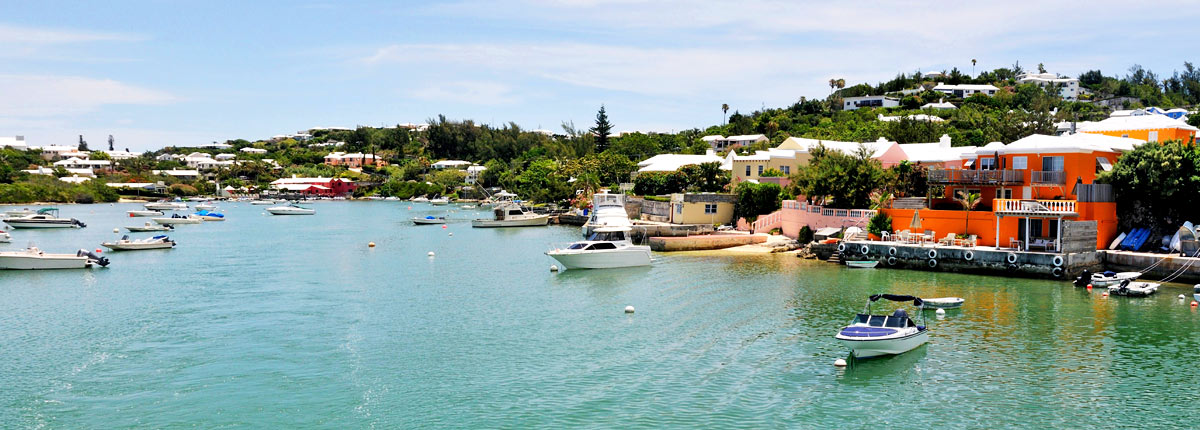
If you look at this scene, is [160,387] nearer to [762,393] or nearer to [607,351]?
[607,351]

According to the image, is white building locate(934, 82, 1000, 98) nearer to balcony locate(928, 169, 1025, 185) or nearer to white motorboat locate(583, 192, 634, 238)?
balcony locate(928, 169, 1025, 185)

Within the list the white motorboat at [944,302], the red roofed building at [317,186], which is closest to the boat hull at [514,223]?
the white motorboat at [944,302]

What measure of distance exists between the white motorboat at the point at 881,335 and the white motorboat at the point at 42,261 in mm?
48007

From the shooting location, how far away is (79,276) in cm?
4969

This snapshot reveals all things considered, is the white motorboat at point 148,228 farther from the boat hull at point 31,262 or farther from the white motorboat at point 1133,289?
the white motorboat at point 1133,289

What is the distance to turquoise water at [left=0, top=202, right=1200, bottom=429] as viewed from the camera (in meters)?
22.9

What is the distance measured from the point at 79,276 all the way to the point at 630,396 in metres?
41.0

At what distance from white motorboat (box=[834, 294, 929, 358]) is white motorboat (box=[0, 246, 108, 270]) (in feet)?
158

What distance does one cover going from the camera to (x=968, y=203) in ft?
167

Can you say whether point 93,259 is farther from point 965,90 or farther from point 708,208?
point 965,90

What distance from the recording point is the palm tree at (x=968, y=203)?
164 feet

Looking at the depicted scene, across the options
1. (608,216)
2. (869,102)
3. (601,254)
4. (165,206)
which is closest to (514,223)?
(608,216)

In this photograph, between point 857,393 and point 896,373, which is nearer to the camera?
point 857,393

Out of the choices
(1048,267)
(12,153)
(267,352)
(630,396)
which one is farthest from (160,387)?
(12,153)
